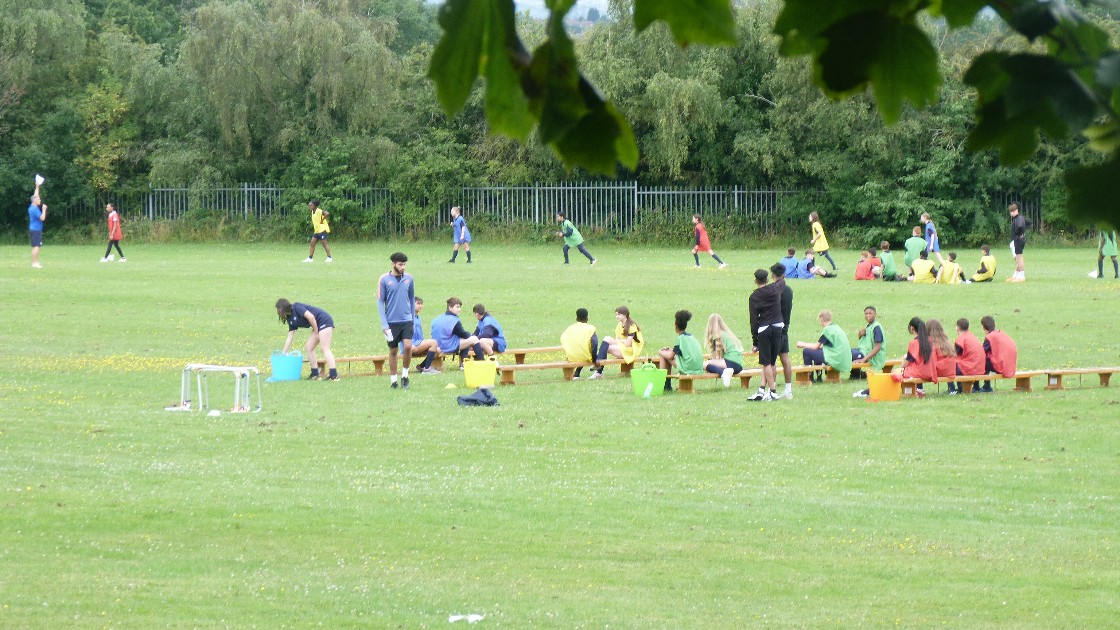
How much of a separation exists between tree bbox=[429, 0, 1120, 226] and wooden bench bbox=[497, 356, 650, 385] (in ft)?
52.4

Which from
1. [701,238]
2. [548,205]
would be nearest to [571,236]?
[701,238]

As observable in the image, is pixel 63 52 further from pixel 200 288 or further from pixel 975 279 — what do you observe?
pixel 975 279

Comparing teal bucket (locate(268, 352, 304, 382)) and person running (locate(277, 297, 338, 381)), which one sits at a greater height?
person running (locate(277, 297, 338, 381))

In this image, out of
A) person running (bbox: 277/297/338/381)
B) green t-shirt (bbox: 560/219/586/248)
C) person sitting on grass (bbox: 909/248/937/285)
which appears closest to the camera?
person running (bbox: 277/297/338/381)

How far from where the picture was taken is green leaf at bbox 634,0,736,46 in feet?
6.79

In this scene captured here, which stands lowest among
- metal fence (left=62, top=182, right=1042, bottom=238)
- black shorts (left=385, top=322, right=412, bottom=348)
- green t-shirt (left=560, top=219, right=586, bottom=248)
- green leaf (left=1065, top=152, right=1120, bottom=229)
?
black shorts (left=385, top=322, right=412, bottom=348)

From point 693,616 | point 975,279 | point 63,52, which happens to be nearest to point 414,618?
point 693,616

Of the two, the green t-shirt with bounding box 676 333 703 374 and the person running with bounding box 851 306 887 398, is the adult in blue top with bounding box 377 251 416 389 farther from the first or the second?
the person running with bounding box 851 306 887 398

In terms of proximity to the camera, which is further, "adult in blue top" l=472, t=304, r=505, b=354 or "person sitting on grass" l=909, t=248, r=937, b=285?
"person sitting on grass" l=909, t=248, r=937, b=285

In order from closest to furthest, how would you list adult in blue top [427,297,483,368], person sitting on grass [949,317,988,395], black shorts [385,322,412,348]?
person sitting on grass [949,317,988,395]
black shorts [385,322,412,348]
adult in blue top [427,297,483,368]

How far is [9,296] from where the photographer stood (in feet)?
94.0

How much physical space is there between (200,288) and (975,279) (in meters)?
17.3

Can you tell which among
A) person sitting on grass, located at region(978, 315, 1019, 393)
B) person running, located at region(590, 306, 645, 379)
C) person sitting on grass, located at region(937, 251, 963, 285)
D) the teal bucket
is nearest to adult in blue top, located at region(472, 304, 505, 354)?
person running, located at region(590, 306, 645, 379)

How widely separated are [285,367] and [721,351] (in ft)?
19.3
